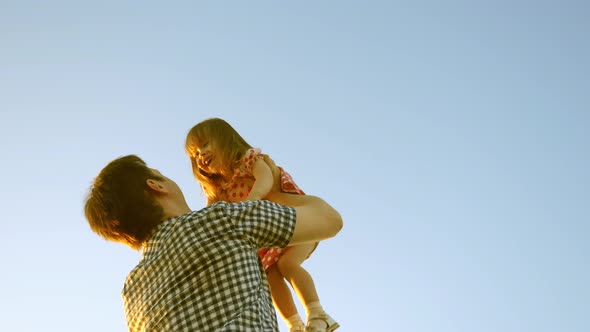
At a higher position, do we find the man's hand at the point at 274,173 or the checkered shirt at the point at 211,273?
the man's hand at the point at 274,173

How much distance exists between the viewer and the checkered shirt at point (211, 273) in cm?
237

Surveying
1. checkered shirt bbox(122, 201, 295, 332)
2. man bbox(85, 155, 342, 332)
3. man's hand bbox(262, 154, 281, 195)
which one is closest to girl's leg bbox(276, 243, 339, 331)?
man's hand bbox(262, 154, 281, 195)

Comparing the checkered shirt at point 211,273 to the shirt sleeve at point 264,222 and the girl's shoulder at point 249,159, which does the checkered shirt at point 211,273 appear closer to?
the shirt sleeve at point 264,222

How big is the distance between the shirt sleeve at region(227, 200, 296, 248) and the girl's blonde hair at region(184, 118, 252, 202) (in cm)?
215

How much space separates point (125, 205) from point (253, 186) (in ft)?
5.12

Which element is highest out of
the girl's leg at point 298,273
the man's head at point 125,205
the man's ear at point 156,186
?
the man's ear at point 156,186

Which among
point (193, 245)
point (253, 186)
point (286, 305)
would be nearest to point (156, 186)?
point (193, 245)

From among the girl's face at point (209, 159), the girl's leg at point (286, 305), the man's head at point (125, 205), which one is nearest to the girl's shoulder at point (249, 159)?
the girl's face at point (209, 159)

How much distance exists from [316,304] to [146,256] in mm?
1803

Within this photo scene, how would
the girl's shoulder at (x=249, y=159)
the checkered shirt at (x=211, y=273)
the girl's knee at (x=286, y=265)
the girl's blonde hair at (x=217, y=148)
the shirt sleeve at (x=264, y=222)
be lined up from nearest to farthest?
the checkered shirt at (x=211, y=273)
the shirt sleeve at (x=264, y=222)
the girl's knee at (x=286, y=265)
the girl's shoulder at (x=249, y=159)
the girl's blonde hair at (x=217, y=148)

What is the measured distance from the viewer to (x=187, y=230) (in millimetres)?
2498

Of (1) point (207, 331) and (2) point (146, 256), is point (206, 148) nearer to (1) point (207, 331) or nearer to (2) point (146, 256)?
(2) point (146, 256)

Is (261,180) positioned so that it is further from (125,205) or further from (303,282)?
(125,205)

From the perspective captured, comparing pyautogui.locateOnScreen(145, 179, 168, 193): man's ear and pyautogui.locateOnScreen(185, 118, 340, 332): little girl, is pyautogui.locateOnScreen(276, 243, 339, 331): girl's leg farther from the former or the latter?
pyautogui.locateOnScreen(145, 179, 168, 193): man's ear
